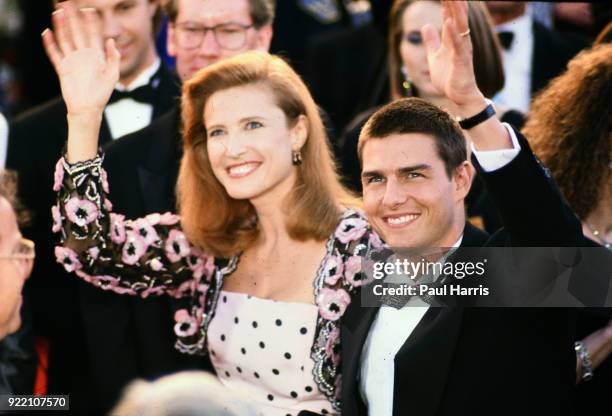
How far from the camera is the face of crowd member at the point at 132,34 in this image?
3.72m

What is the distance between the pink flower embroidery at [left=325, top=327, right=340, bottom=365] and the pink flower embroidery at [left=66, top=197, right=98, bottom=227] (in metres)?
0.77

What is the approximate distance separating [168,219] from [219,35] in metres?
0.82

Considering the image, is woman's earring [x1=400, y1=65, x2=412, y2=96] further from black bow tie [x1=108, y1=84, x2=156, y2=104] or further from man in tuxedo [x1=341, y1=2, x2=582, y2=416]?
man in tuxedo [x1=341, y1=2, x2=582, y2=416]

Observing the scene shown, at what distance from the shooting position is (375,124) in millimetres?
2773

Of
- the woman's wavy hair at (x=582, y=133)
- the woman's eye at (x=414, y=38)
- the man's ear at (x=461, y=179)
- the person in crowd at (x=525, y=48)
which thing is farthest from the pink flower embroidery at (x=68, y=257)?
the person in crowd at (x=525, y=48)

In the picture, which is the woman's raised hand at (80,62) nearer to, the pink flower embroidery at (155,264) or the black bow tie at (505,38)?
the pink flower embroidery at (155,264)

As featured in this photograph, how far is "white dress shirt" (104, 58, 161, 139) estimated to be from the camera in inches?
149

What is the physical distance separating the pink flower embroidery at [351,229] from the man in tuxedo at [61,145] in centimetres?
96

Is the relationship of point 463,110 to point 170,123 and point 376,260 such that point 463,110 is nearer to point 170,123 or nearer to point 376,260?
point 376,260

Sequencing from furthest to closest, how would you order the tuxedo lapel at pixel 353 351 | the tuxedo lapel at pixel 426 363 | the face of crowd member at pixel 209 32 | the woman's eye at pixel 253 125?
the face of crowd member at pixel 209 32 → the woman's eye at pixel 253 125 → the tuxedo lapel at pixel 353 351 → the tuxedo lapel at pixel 426 363

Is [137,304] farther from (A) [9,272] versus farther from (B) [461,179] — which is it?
(B) [461,179]

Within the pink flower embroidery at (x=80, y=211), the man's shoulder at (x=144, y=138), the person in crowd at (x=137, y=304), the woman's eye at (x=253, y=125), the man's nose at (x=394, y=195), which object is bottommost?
the person in crowd at (x=137, y=304)

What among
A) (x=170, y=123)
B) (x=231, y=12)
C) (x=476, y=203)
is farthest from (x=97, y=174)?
(x=476, y=203)

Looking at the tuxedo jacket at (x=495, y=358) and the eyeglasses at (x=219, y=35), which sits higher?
the eyeglasses at (x=219, y=35)
